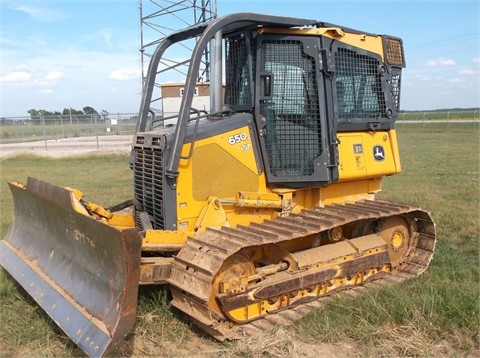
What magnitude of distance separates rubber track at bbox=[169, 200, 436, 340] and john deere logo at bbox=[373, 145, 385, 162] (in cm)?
60

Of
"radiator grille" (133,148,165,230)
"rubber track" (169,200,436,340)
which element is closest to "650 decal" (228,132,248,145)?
"radiator grille" (133,148,165,230)

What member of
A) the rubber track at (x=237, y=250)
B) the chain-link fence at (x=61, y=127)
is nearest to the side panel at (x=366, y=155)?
the rubber track at (x=237, y=250)

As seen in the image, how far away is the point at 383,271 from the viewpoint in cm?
595

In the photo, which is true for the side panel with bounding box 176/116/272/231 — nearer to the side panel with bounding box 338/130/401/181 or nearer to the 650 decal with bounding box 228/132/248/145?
the 650 decal with bounding box 228/132/248/145

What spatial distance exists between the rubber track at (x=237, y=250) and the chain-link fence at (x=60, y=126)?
23.2 meters

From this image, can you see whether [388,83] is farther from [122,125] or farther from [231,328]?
[122,125]

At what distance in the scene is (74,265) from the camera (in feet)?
15.3

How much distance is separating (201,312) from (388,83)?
368 centimetres

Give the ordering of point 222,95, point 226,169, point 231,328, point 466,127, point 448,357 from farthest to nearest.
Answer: point 466,127, point 222,95, point 226,169, point 231,328, point 448,357

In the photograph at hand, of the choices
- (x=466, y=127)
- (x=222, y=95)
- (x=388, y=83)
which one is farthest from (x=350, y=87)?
(x=466, y=127)

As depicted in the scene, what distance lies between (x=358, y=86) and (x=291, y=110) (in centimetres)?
105

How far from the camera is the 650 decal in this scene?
5.09 metres

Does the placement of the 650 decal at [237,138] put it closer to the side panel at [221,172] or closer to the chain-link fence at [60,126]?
the side panel at [221,172]

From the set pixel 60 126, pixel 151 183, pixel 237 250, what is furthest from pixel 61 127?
pixel 237 250
